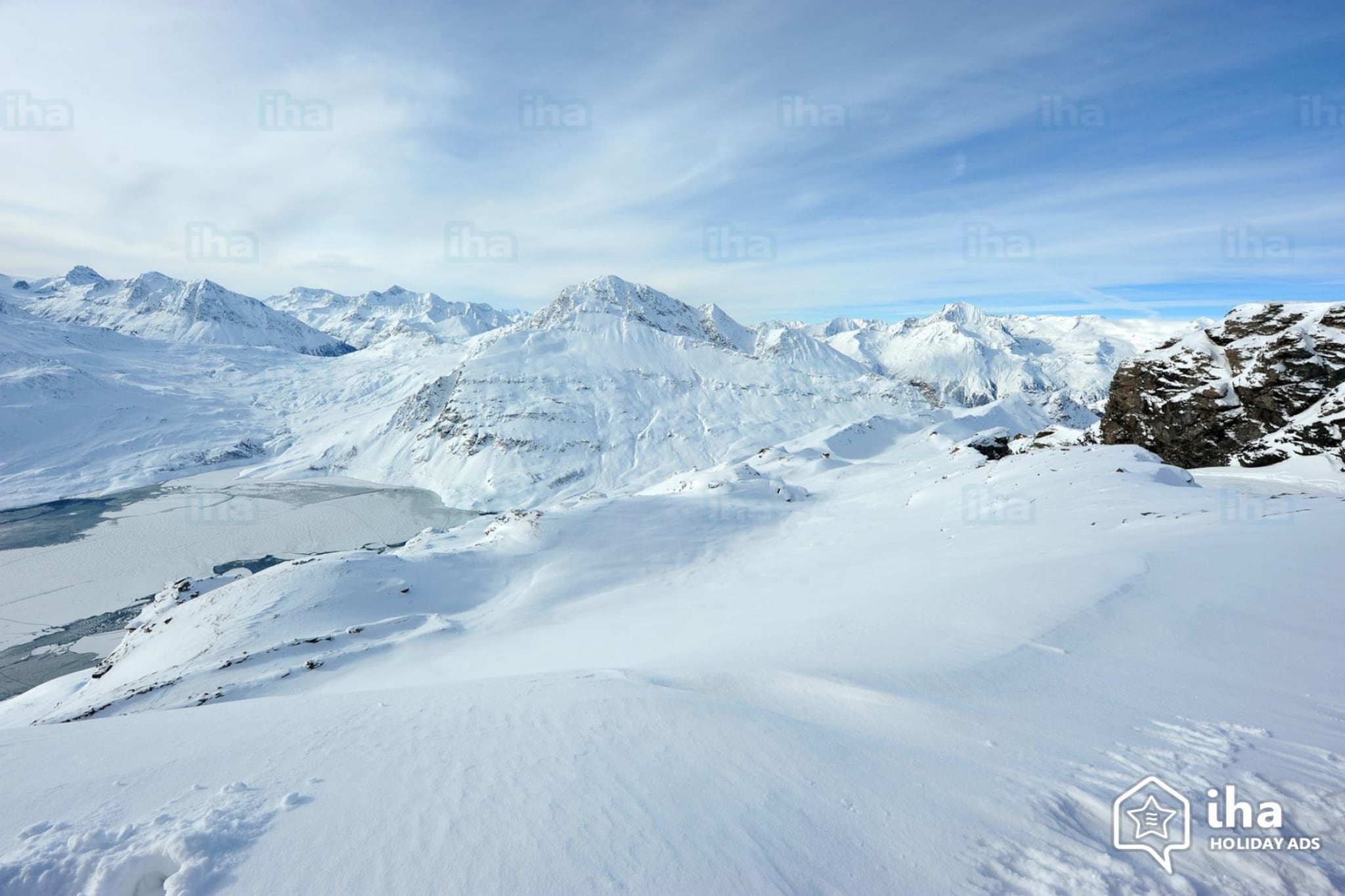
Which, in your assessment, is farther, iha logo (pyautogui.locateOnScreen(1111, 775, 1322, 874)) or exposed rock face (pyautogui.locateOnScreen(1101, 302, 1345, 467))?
exposed rock face (pyautogui.locateOnScreen(1101, 302, 1345, 467))

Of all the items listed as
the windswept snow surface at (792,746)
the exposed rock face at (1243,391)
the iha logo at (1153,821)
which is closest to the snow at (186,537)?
the windswept snow surface at (792,746)

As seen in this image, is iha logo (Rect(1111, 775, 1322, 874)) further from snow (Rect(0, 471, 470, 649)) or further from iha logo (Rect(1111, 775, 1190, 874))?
snow (Rect(0, 471, 470, 649))

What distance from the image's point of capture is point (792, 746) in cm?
482

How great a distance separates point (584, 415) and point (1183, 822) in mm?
97119

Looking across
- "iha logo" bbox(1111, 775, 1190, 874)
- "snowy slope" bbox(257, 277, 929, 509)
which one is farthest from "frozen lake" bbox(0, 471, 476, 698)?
"iha logo" bbox(1111, 775, 1190, 874)

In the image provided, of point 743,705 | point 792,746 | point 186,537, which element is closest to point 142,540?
point 186,537

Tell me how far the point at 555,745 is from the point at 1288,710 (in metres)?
7.65

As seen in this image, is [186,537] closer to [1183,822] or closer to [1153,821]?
[1153,821]

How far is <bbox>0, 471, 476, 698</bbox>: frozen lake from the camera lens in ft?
106

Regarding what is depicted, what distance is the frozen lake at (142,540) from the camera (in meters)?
32.2

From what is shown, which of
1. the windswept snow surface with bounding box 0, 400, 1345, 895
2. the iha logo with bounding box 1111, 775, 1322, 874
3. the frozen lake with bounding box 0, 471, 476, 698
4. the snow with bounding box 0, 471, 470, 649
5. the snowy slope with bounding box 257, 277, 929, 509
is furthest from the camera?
the snowy slope with bounding box 257, 277, 929, 509

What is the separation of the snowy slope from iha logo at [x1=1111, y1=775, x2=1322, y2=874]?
246ft

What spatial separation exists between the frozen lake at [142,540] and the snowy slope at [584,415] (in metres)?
9.85

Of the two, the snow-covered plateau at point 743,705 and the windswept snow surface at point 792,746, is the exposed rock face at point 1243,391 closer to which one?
the snow-covered plateau at point 743,705
